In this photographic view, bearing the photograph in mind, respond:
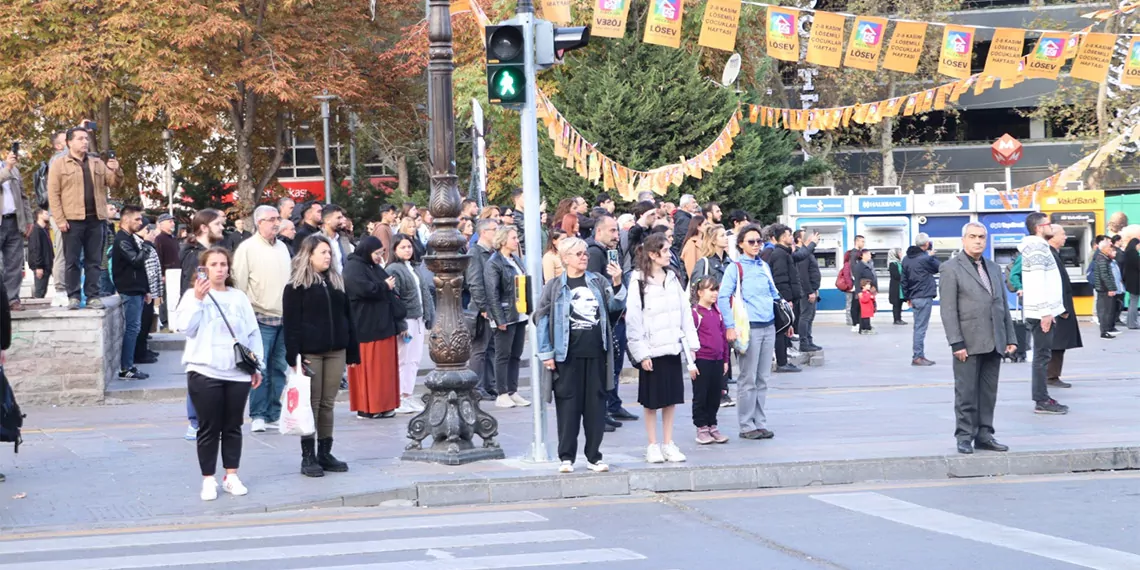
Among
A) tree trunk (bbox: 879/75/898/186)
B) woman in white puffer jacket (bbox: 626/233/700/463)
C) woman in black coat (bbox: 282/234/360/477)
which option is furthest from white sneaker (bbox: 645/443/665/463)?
tree trunk (bbox: 879/75/898/186)

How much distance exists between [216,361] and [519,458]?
2586 mm

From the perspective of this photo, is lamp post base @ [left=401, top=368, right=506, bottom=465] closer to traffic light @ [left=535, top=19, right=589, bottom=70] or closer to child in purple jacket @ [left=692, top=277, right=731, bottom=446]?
child in purple jacket @ [left=692, top=277, right=731, bottom=446]

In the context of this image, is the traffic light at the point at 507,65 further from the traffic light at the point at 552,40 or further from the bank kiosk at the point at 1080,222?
the bank kiosk at the point at 1080,222

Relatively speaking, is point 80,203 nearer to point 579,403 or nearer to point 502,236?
point 502,236

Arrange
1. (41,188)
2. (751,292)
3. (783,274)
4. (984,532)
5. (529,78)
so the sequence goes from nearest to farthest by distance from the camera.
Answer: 1. (984,532)
2. (529,78)
3. (751,292)
4. (41,188)
5. (783,274)

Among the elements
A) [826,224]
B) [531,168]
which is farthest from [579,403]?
[826,224]

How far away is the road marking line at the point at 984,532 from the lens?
747 cm

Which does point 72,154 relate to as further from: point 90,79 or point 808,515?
point 90,79

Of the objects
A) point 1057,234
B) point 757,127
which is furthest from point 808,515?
point 757,127

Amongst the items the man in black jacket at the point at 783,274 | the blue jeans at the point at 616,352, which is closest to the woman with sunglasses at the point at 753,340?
the blue jeans at the point at 616,352

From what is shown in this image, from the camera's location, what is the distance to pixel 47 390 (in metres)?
14.5

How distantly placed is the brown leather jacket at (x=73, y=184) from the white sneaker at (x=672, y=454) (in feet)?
22.4

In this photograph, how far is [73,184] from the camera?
14055mm

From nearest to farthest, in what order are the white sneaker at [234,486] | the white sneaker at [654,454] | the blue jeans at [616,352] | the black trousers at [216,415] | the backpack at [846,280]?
the black trousers at [216,415], the white sneaker at [234,486], the white sneaker at [654,454], the blue jeans at [616,352], the backpack at [846,280]
